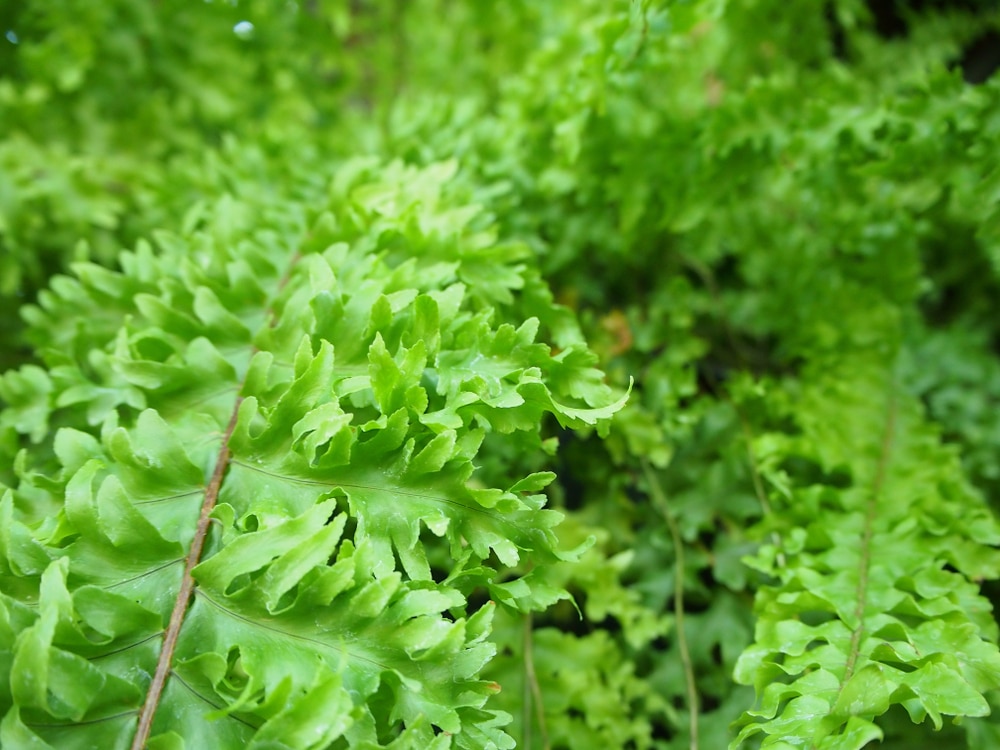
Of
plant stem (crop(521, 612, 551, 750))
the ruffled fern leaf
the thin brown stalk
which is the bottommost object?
plant stem (crop(521, 612, 551, 750))

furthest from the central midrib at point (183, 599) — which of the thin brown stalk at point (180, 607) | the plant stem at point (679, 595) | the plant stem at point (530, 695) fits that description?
the plant stem at point (679, 595)

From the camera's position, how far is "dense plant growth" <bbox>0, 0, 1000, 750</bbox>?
2.17 feet

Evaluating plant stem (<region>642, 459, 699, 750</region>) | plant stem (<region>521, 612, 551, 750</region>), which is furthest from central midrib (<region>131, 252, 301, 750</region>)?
plant stem (<region>642, 459, 699, 750</region>)

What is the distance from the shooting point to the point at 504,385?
75cm

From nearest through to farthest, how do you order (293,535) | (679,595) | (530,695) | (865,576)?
(293,535), (865,576), (530,695), (679,595)

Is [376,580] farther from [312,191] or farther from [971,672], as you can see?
[312,191]

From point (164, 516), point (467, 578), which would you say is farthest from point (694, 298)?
point (164, 516)

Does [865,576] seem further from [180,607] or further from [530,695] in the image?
[180,607]

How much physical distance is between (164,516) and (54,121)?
4.13 ft

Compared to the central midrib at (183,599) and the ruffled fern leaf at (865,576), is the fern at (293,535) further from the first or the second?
the ruffled fern leaf at (865,576)

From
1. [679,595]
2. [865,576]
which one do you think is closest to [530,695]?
[679,595]

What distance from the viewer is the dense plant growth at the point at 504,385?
2.17 ft

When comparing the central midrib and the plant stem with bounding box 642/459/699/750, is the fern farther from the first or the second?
the plant stem with bounding box 642/459/699/750

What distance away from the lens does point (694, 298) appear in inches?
58.3
